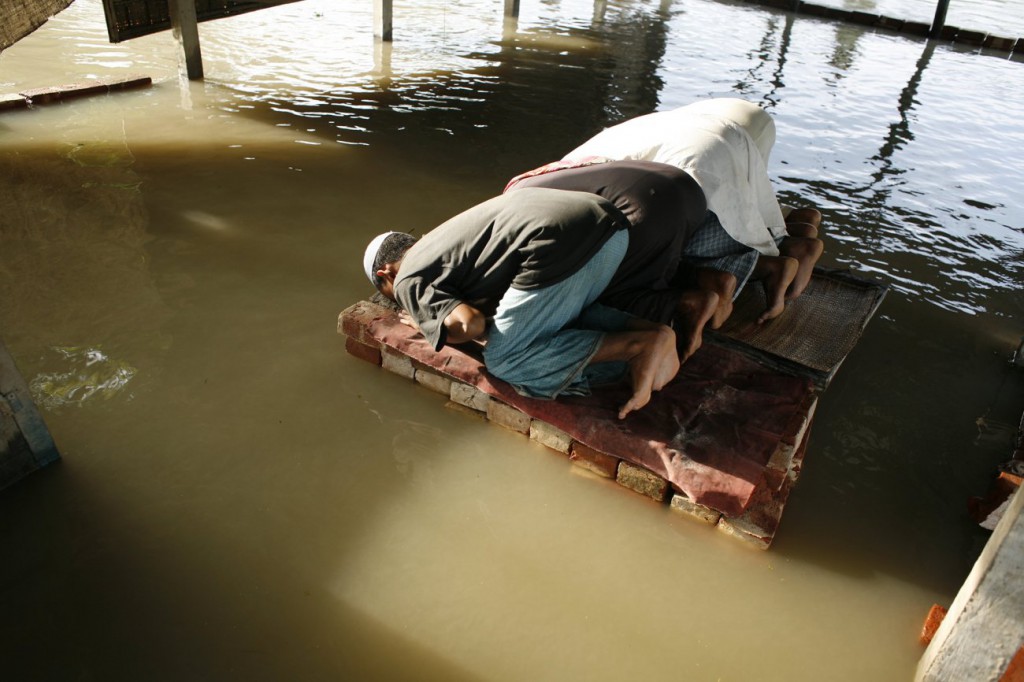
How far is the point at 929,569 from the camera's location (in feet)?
8.39

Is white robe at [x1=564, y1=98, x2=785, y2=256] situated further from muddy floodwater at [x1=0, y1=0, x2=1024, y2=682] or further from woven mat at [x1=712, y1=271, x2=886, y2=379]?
muddy floodwater at [x1=0, y1=0, x2=1024, y2=682]

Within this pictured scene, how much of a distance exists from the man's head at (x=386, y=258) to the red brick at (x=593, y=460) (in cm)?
112

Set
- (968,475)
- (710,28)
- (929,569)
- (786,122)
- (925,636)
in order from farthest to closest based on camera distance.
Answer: (710,28), (786,122), (968,475), (929,569), (925,636)

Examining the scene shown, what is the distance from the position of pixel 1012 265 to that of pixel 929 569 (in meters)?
3.52

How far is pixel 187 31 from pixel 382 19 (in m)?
2.88

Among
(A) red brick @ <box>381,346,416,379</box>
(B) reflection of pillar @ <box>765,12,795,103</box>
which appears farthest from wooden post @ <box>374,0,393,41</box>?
(A) red brick @ <box>381,346,416,379</box>

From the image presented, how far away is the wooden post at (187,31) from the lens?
683cm

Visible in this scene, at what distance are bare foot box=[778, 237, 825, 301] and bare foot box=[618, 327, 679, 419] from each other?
1357 millimetres

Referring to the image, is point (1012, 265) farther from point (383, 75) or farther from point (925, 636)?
point (383, 75)

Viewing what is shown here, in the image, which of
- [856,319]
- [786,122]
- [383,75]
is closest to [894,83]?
[786,122]

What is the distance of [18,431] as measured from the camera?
2430 millimetres

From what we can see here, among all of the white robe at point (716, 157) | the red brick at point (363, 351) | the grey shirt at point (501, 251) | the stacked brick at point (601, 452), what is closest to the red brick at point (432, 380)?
the stacked brick at point (601, 452)

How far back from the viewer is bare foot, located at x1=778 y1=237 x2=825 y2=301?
147 inches

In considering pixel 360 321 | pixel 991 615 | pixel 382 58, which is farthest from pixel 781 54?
pixel 991 615
